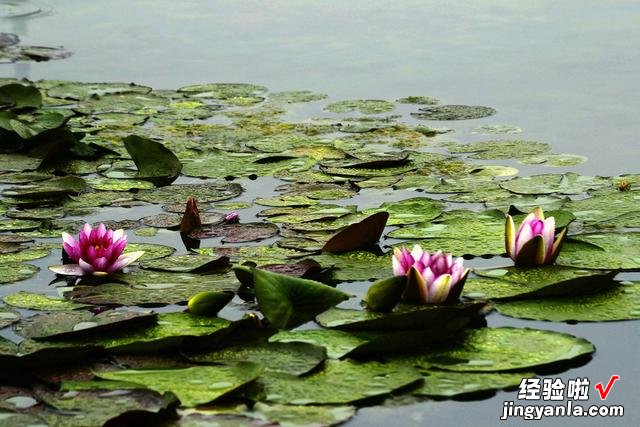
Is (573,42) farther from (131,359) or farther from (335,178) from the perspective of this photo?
(131,359)

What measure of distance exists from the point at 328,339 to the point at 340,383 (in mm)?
218

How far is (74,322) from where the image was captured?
2.46 meters

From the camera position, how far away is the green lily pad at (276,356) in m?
2.23

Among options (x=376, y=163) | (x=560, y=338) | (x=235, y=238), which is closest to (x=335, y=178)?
(x=376, y=163)

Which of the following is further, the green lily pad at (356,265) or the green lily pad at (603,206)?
the green lily pad at (603,206)

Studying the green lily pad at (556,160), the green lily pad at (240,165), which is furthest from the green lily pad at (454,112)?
the green lily pad at (240,165)

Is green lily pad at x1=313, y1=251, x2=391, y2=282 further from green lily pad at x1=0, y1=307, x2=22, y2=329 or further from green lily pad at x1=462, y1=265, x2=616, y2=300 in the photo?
Answer: green lily pad at x1=0, y1=307, x2=22, y2=329

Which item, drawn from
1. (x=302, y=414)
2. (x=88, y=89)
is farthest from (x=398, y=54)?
A: (x=302, y=414)

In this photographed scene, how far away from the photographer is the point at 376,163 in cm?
396

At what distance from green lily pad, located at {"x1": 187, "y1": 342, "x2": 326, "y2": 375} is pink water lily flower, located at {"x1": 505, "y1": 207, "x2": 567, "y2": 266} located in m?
0.74

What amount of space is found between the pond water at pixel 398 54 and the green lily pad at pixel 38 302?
83 cm

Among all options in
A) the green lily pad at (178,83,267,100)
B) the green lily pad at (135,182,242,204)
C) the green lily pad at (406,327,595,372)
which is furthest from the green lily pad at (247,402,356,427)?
the green lily pad at (178,83,267,100)

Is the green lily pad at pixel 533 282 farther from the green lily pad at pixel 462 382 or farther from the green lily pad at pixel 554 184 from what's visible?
the green lily pad at pixel 554 184

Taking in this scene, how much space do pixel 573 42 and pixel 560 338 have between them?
4.35m
